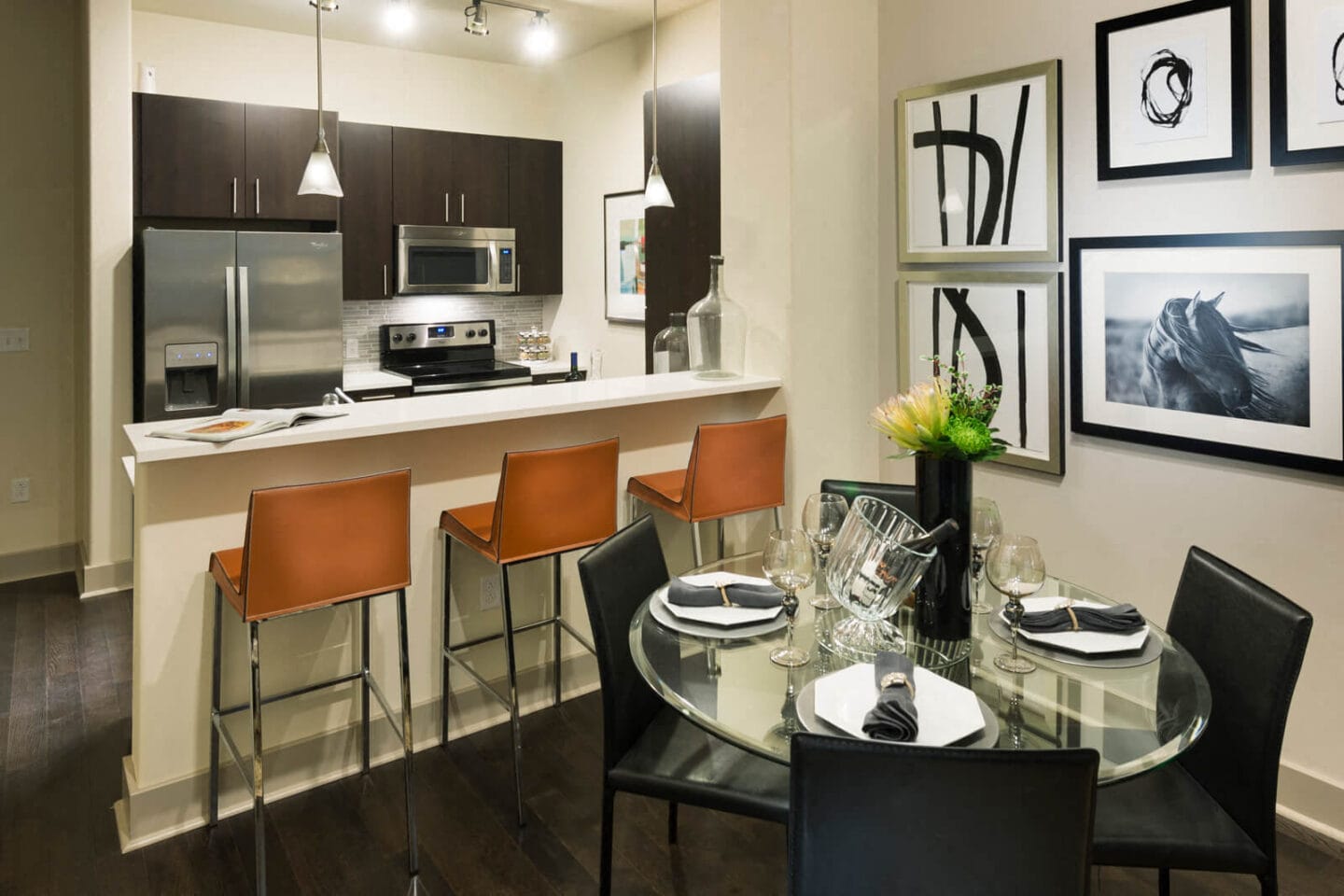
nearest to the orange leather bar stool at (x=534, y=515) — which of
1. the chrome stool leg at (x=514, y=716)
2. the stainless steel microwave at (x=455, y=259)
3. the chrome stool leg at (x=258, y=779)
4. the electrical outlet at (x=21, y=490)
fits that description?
the chrome stool leg at (x=514, y=716)

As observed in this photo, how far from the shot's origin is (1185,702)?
5.04ft

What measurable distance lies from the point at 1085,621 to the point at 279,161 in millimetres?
4541

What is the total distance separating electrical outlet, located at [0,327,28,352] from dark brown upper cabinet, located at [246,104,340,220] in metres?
1.20

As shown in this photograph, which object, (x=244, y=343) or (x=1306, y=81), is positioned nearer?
(x=1306, y=81)

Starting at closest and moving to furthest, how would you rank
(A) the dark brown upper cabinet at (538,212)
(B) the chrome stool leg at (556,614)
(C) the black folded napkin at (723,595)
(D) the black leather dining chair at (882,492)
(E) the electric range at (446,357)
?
(C) the black folded napkin at (723,595), (D) the black leather dining chair at (882,492), (B) the chrome stool leg at (556,614), (E) the electric range at (446,357), (A) the dark brown upper cabinet at (538,212)

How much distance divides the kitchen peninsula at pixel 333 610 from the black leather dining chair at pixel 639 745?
73 cm

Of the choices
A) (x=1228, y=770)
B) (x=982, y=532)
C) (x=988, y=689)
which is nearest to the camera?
(x=988, y=689)

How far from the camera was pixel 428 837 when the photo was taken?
2.40m

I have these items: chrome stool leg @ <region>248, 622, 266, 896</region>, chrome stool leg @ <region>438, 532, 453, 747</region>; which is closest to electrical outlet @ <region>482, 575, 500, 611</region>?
chrome stool leg @ <region>438, 532, 453, 747</region>

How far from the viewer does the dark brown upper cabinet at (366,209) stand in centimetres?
522

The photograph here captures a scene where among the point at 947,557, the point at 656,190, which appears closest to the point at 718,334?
the point at 656,190

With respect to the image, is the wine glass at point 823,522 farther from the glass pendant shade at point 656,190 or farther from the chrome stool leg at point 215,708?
the glass pendant shade at point 656,190

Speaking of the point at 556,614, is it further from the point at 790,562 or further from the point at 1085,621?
the point at 1085,621

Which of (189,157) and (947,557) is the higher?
(189,157)
